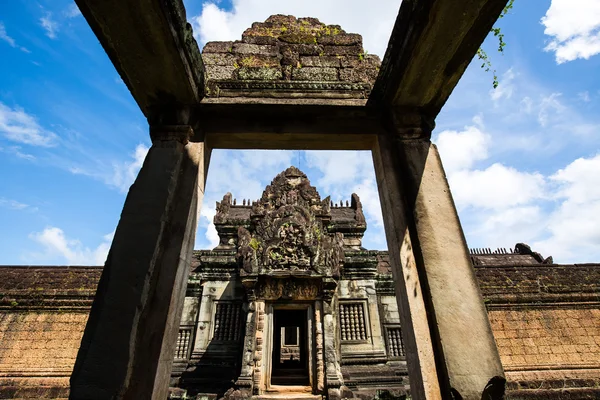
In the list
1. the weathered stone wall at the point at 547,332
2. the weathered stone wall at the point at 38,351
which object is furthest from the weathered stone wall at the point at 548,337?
the weathered stone wall at the point at 38,351

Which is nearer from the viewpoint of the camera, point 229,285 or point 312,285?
point 312,285

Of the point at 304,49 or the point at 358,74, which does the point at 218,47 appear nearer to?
the point at 304,49

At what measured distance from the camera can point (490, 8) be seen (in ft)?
7.43

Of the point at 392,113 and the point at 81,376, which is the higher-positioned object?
the point at 392,113

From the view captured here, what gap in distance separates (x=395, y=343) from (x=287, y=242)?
5135 millimetres

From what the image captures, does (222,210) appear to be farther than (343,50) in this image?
Yes

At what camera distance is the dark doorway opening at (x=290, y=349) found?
9609 millimetres

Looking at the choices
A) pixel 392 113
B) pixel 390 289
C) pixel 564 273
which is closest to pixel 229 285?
pixel 390 289

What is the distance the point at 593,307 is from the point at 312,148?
9.06 m

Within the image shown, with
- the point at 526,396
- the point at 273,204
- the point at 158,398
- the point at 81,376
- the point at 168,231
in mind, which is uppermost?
the point at 273,204

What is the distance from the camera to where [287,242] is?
9.59 m

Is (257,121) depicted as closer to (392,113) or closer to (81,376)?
(392,113)

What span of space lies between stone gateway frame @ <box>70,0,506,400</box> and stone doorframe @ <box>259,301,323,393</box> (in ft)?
20.7

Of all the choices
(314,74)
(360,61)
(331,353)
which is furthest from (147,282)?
(331,353)
